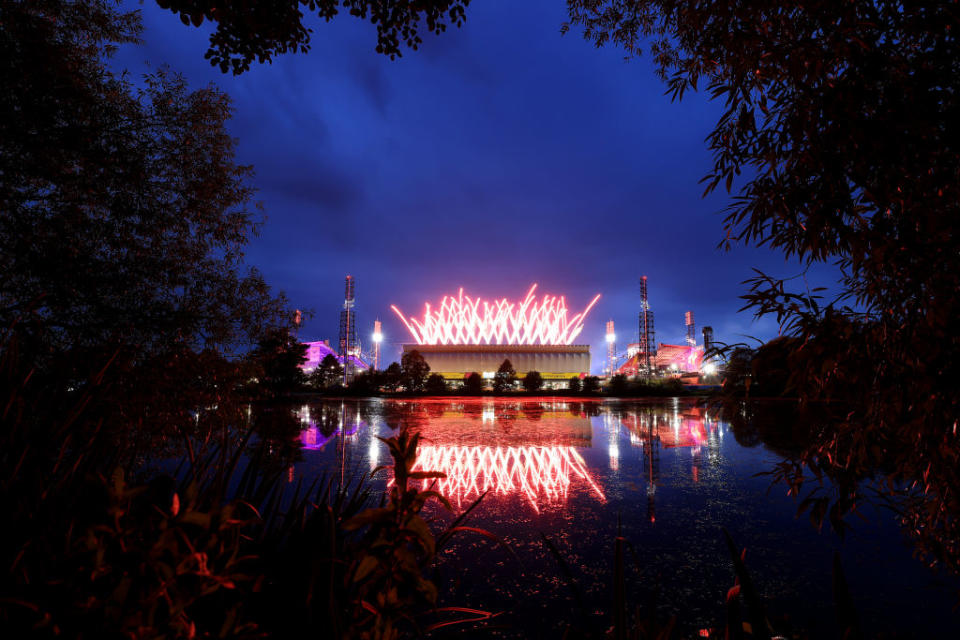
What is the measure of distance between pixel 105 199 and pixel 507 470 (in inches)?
377

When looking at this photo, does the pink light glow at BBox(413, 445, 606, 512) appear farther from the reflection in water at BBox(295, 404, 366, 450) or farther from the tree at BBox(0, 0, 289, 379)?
the tree at BBox(0, 0, 289, 379)

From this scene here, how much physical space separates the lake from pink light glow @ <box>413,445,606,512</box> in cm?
5

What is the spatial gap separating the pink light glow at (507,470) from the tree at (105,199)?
213 inches

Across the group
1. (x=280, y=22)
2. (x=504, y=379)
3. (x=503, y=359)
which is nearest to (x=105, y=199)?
(x=280, y=22)

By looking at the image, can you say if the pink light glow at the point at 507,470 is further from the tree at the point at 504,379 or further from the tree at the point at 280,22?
the tree at the point at 504,379

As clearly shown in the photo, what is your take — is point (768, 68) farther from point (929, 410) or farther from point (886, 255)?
point (929, 410)

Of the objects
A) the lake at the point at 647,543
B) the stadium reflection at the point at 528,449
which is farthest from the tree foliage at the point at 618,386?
the lake at the point at 647,543

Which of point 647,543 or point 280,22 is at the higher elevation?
point 280,22

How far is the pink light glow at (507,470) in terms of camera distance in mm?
7484

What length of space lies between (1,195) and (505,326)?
49.8 meters

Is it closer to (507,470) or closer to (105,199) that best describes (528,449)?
(507,470)

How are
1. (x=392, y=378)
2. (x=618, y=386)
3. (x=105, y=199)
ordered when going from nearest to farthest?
1. (x=105, y=199)
2. (x=618, y=386)
3. (x=392, y=378)

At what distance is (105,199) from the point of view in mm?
7363

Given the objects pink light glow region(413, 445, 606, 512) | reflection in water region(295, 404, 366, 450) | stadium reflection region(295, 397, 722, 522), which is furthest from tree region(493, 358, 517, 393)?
pink light glow region(413, 445, 606, 512)
